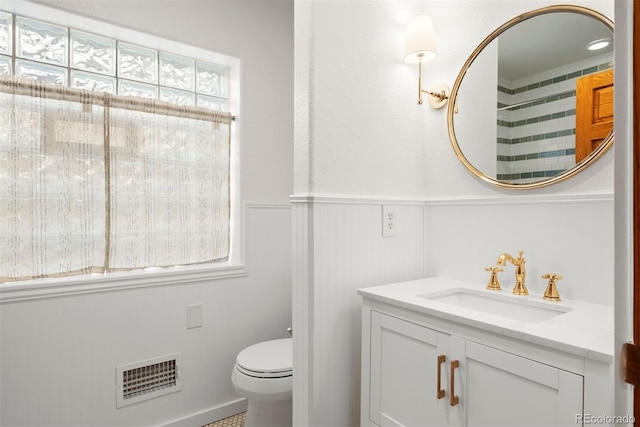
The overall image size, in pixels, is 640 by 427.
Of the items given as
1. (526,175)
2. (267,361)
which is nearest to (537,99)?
(526,175)

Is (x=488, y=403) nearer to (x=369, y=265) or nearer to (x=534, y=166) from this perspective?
(x=369, y=265)

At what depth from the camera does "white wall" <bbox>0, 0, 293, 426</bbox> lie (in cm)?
164

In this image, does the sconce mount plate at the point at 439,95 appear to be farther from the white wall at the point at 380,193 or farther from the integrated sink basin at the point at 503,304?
the integrated sink basin at the point at 503,304

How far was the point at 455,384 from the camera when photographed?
1.05 meters

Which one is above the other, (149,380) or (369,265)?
(369,265)

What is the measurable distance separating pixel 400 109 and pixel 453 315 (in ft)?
3.19

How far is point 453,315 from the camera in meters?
1.03

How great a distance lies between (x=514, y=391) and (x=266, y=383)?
1.15 m

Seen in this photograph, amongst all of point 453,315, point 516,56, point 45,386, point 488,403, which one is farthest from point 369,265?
point 45,386

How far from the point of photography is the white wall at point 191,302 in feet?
5.37

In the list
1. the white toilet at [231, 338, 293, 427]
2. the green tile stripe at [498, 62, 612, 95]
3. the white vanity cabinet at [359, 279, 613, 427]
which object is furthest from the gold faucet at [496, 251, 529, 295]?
the white toilet at [231, 338, 293, 427]

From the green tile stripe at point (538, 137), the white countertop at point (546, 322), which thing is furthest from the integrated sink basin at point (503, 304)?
the green tile stripe at point (538, 137)

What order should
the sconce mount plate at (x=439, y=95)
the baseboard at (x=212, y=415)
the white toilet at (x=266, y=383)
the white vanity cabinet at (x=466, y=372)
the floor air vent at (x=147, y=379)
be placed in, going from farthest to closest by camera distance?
the baseboard at (x=212, y=415)
the floor air vent at (x=147, y=379)
the white toilet at (x=266, y=383)
the sconce mount plate at (x=439, y=95)
the white vanity cabinet at (x=466, y=372)

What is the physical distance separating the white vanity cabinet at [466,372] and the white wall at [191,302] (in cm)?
110
